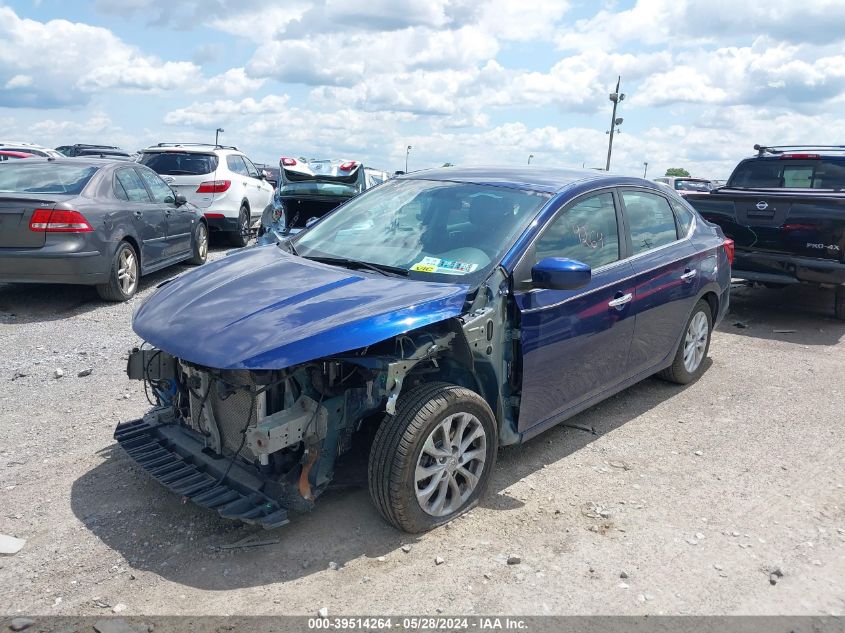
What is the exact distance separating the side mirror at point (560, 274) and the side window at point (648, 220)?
1210mm

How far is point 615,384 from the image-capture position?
462 centimetres

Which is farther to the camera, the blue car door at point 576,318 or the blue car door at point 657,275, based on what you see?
the blue car door at point 657,275

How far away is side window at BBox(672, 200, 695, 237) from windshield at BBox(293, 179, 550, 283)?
1.74 m

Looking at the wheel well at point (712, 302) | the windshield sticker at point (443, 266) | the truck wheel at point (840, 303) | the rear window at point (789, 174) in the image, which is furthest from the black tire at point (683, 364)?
the rear window at point (789, 174)

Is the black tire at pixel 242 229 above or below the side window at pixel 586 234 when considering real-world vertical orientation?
below

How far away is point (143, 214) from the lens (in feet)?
27.4

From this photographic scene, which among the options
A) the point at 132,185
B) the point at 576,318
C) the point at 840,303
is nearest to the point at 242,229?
the point at 132,185

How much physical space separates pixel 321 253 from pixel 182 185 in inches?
332

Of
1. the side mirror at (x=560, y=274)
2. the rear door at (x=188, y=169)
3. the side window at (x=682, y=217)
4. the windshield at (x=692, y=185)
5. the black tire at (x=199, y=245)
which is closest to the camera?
the side mirror at (x=560, y=274)

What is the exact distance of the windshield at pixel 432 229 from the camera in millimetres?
3816

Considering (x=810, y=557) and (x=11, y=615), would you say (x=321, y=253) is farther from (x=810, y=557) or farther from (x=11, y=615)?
(x=810, y=557)

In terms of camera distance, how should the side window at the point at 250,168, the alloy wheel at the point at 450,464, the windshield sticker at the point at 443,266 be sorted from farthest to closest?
1. the side window at the point at 250,168
2. the windshield sticker at the point at 443,266
3. the alloy wheel at the point at 450,464

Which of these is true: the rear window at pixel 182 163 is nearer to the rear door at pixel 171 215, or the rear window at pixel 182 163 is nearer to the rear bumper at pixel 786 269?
the rear door at pixel 171 215

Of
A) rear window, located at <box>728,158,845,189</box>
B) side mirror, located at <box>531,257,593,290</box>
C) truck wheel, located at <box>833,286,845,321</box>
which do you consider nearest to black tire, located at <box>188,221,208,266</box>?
side mirror, located at <box>531,257,593,290</box>
